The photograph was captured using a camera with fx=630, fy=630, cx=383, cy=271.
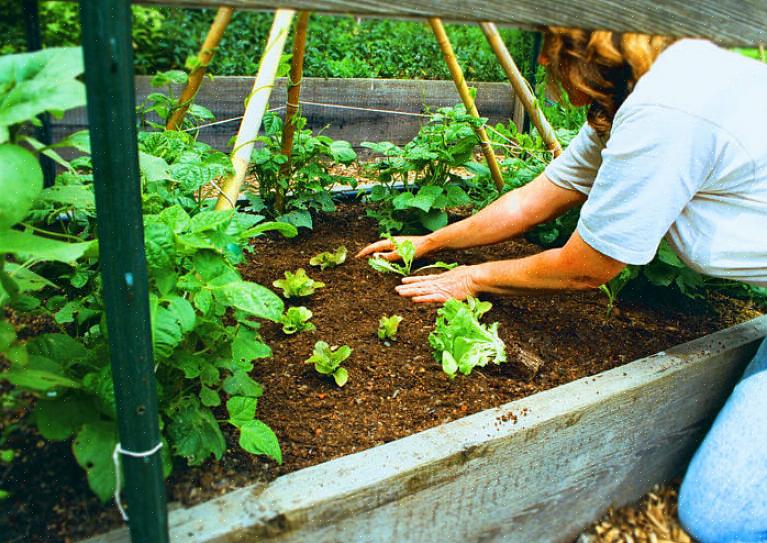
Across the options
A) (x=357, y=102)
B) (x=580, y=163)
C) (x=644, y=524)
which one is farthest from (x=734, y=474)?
(x=357, y=102)

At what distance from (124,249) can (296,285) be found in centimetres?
113

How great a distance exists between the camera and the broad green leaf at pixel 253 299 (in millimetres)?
1011

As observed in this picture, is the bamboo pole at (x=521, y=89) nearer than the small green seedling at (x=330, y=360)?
No

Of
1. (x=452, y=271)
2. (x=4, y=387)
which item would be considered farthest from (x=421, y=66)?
(x=4, y=387)

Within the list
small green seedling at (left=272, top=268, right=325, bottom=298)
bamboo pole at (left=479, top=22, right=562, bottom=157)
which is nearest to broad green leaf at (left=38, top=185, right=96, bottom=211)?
small green seedling at (left=272, top=268, right=325, bottom=298)

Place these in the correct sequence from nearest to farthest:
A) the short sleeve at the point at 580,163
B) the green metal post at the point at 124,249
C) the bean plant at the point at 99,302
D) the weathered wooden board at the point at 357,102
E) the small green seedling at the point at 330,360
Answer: the green metal post at the point at 124,249 → the bean plant at the point at 99,302 → the small green seedling at the point at 330,360 → the short sleeve at the point at 580,163 → the weathered wooden board at the point at 357,102

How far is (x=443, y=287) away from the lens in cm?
197

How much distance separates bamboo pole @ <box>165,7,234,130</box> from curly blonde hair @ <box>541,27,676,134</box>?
2.42ft

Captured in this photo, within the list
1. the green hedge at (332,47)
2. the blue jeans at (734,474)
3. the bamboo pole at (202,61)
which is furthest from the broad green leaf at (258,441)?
the green hedge at (332,47)

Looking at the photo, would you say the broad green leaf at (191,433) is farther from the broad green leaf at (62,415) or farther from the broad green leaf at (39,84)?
the broad green leaf at (39,84)

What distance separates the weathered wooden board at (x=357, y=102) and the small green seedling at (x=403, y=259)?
5.04 feet

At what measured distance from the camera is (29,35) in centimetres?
94

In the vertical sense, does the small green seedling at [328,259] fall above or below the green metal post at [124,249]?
below

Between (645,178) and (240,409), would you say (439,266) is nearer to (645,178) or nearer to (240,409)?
(645,178)
